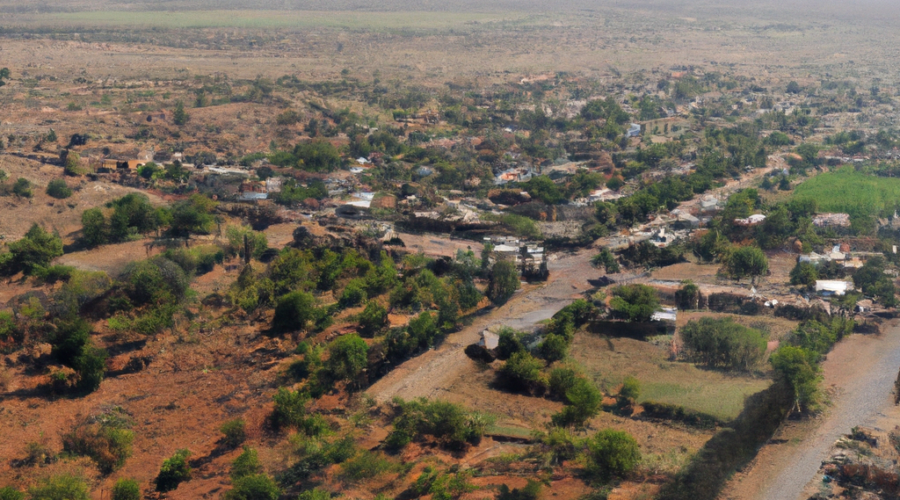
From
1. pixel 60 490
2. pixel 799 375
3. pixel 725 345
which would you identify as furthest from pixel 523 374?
pixel 60 490

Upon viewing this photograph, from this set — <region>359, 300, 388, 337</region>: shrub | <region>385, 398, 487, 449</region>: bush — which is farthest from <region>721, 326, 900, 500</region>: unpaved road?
<region>359, 300, 388, 337</region>: shrub

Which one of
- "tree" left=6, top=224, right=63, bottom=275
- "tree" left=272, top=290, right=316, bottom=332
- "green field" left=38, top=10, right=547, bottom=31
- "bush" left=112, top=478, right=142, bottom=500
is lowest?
"bush" left=112, top=478, right=142, bottom=500

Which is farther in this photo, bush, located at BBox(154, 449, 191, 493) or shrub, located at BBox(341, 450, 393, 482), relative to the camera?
shrub, located at BBox(341, 450, 393, 482)

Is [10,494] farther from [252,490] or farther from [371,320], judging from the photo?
[371,320]

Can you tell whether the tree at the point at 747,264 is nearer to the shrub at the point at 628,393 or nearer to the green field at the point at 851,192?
the green field at the point at 851,192

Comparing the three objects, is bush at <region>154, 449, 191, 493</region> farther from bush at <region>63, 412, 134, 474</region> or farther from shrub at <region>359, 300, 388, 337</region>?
shrub at <region>359, 300, 388, 337</region>

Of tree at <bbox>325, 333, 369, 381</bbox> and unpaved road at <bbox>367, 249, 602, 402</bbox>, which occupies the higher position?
tree at <bbox>325, 333, 369, 381</bbox>
